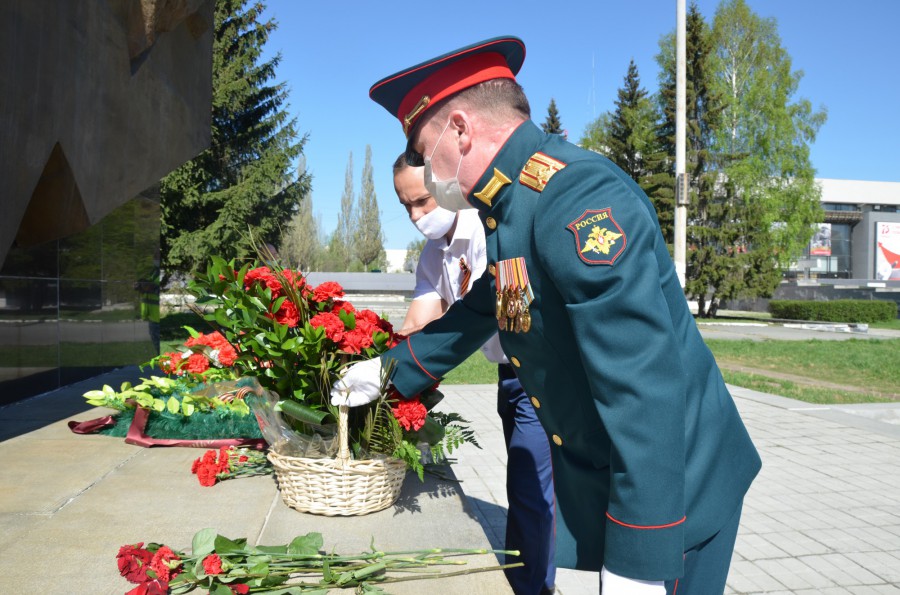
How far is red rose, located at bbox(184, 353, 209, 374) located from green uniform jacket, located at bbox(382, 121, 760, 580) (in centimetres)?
202

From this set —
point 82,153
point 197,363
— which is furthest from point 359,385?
point 82,153

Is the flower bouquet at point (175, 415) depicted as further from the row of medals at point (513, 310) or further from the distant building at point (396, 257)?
the distant building at point (396, 257)

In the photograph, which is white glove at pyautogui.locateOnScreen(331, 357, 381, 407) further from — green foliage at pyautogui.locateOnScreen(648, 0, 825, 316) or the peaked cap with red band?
green foliage at pyautogui.locateOnScreen(648, 0, 825, 316)

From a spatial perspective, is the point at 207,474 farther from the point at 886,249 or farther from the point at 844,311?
the point at 886,249

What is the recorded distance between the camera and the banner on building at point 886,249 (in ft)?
180

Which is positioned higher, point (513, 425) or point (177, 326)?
point (513, 425)

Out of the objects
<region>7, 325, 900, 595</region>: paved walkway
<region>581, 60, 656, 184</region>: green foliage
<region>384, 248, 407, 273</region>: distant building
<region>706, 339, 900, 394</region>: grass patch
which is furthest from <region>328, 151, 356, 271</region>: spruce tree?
<region>7, 325, 900, 595</region>: paved walkway

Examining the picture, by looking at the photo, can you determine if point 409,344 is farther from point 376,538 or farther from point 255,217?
point 255,217

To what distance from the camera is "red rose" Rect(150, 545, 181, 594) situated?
1914 mm

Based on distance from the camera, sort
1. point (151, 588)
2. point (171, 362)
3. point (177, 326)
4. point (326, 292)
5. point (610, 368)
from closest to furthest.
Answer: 1. point (610, 368)
2. point (151, 588)
3. point (326, 292)
4. point (171, 362)
5. point (177, 326)

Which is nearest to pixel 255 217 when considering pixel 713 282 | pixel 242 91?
pixel 242 91

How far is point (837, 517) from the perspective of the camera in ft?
14.2

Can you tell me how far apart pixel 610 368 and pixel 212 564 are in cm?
128

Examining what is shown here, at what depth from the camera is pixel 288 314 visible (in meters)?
2.52
